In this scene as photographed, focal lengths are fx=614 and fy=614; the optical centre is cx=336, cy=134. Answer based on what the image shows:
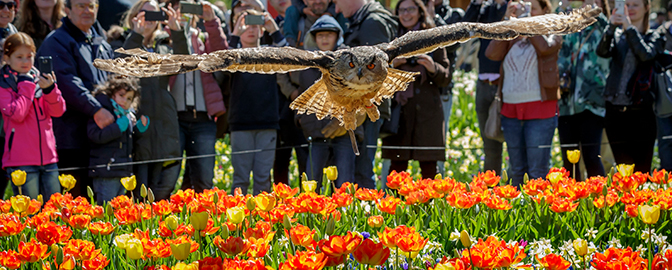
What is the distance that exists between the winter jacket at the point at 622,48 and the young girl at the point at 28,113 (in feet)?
15.7

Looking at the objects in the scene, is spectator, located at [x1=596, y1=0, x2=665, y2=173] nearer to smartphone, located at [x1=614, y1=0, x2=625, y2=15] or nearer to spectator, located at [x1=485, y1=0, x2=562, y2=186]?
smartphone, located at [x1=614, y1=0, x2=625, y2=15]

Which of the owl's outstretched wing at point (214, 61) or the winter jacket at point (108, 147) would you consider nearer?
the owl's outstretched wing at point (214, 61)

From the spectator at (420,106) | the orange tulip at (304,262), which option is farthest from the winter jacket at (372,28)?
the orange tulip at (304,262)

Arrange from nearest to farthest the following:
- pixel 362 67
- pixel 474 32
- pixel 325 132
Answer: pixel 362 67 → pixel 474 32 → pixel 325 132

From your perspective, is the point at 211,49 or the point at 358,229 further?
the point at 211,49

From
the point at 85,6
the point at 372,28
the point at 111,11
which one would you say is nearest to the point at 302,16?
the point at 372,28

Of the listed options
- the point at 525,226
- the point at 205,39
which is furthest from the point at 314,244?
the point at 205,39

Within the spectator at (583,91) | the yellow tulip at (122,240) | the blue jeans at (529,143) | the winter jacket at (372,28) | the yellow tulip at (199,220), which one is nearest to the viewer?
the yellow tulip at (122,240)

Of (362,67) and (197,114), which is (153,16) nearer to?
(197,114)

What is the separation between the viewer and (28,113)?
4.68m

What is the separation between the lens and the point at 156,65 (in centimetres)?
355

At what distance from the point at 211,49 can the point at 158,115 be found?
3.29 feet

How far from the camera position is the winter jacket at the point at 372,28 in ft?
18.7

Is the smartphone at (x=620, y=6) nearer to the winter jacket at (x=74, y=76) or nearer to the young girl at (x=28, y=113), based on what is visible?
the winter jacket at (x=74, y=76)
